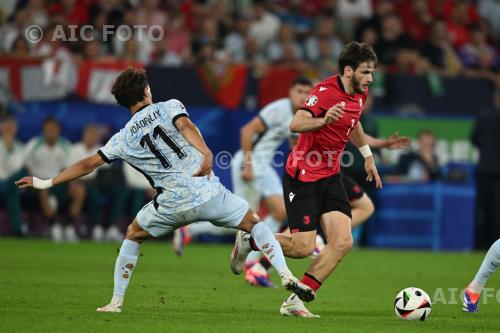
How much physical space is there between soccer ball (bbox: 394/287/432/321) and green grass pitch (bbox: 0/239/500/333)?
0.32 ft

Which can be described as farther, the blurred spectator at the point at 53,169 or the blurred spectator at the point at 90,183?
the blurred spectator at the point at 90,183

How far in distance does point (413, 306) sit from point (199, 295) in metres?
2.54

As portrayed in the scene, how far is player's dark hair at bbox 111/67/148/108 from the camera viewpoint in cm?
884

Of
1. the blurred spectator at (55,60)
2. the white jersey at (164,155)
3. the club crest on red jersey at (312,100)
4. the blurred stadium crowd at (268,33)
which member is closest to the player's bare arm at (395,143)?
the club crest on red jersey at (312,100)

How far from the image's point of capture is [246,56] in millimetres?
21062

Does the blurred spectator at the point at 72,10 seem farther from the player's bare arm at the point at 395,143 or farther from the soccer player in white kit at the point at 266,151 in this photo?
the player's bare arm at the point at 395,143

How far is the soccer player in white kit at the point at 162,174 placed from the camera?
8758 mm

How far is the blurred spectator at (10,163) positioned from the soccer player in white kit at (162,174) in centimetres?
1019

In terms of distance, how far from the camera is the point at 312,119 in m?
8.96

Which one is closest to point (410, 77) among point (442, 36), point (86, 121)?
point (442, 36)

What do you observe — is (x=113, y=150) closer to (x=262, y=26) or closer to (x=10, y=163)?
(x=10, y=163)

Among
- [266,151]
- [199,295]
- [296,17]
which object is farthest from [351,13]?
[199,295]

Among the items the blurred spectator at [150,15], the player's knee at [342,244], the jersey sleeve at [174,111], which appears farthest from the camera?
the blurred spectator at [150,15]

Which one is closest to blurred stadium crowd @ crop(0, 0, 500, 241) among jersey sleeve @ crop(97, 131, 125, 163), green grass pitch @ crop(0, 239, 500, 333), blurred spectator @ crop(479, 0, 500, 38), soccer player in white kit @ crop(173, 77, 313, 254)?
green grass pitch @ crop(0, 239, 500, 333)
